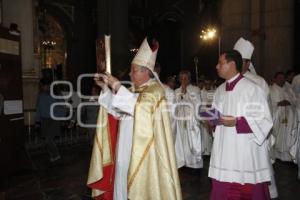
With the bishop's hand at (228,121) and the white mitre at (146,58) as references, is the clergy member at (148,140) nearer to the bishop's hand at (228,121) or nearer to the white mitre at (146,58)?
the white mitre at (146,58)

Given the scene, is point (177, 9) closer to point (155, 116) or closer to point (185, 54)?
point (185, 54)

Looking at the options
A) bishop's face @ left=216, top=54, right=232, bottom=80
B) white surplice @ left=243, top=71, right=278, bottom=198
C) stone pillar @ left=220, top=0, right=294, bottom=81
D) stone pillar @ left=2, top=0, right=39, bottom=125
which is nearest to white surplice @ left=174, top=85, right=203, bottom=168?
white surplice @ left=243, top=71, right=278, bottom=198

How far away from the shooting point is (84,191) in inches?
260

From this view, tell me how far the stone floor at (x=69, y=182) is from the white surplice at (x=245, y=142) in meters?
2.05

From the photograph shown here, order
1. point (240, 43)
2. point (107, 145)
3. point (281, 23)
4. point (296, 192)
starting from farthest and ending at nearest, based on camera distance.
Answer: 1. point (281, 23)
2. point (296, 192)
3. point (240, 43)
4. point (107, 145)

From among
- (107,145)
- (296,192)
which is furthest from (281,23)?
(107,145)

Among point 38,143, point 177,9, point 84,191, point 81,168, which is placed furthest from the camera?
point 177,9

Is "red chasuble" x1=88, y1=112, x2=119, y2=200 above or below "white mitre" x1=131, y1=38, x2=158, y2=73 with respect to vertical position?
below

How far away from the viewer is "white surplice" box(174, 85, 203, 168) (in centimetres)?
785

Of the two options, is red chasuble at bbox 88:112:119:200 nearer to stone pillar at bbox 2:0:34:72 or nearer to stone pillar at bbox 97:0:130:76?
stone pillar at bbox 2:0:34:72

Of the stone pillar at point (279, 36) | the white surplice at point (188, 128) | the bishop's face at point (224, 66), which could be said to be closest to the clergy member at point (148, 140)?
the bishop's face at point (224, 66)

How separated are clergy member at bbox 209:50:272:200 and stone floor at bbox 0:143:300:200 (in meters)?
1.99

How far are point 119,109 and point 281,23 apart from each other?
9029 mm

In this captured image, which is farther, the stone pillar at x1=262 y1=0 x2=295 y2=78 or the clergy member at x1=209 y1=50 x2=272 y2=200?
the stone pillar at x1=262 y1=0 x2=295 y2=78
